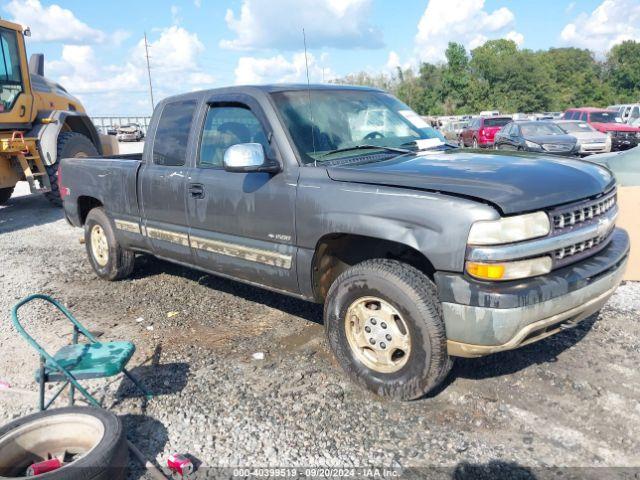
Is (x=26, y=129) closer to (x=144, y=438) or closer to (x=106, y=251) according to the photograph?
(x=106, y=251)

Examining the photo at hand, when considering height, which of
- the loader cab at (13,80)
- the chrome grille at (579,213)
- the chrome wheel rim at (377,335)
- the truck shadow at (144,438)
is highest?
the loader cab at (13,80)

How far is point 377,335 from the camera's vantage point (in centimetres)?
342

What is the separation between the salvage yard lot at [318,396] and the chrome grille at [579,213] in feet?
3.59

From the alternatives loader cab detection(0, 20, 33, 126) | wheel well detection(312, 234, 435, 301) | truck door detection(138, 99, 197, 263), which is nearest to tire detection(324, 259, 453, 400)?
wheel well detection(312, 234, 435, 301)

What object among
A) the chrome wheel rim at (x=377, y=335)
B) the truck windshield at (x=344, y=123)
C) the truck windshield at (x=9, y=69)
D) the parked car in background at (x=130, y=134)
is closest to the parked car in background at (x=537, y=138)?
the truck windshield at (x=344, y=123)

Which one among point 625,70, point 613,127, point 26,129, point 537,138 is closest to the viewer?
point 26,129

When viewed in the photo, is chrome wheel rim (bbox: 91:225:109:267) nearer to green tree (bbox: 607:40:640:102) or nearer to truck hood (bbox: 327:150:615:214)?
truck hood (bbox: 327:150:615:214)

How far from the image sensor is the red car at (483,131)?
21969 mm

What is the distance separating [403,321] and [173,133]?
2825 mm

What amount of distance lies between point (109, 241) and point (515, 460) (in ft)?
14.9

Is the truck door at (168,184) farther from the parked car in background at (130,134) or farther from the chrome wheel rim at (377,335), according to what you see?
the parked car in background at (130,134)

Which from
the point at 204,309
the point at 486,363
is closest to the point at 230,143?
the point at 204,309

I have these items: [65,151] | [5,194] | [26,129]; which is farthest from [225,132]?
[5,194]

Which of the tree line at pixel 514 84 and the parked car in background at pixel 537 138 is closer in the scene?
the parked car in background at pixel 537 138
